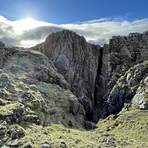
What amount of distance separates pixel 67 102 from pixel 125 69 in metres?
46.1

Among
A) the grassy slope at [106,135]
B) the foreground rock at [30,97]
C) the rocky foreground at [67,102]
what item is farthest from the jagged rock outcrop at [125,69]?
the foreground rock at [30,97]

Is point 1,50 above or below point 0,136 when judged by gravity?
above

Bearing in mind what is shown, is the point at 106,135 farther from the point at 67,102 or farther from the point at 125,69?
the point at 125,69

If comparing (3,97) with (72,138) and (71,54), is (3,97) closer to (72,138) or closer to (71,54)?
(72,138)

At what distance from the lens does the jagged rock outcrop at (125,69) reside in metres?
138

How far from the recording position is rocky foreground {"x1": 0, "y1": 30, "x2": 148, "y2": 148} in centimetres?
9088

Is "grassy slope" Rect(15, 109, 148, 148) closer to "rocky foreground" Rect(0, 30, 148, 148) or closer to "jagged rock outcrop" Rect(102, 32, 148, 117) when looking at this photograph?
"rocky foreground" Rect(0, 30, 148, 148)

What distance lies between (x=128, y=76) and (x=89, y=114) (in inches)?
1428

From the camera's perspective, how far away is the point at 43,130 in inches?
3787

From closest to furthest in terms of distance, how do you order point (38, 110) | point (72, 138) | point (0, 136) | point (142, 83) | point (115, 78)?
point (0, 136)
point (72, 138)
point (38, 110)
point (142, 83)
point (115, 78)

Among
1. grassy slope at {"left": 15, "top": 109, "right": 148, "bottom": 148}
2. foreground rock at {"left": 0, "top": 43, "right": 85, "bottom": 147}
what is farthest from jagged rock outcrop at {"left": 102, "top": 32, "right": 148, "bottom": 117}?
foreground rock at {"left": 0, "top": 43, "right": 85, "bottom": 147}

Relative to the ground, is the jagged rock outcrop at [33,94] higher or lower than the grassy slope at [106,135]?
higher

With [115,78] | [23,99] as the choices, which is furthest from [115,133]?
[115,78]

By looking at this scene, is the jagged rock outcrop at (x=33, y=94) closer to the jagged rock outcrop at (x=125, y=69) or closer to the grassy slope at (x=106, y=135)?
the grassy slope at (x=106, y=135)
